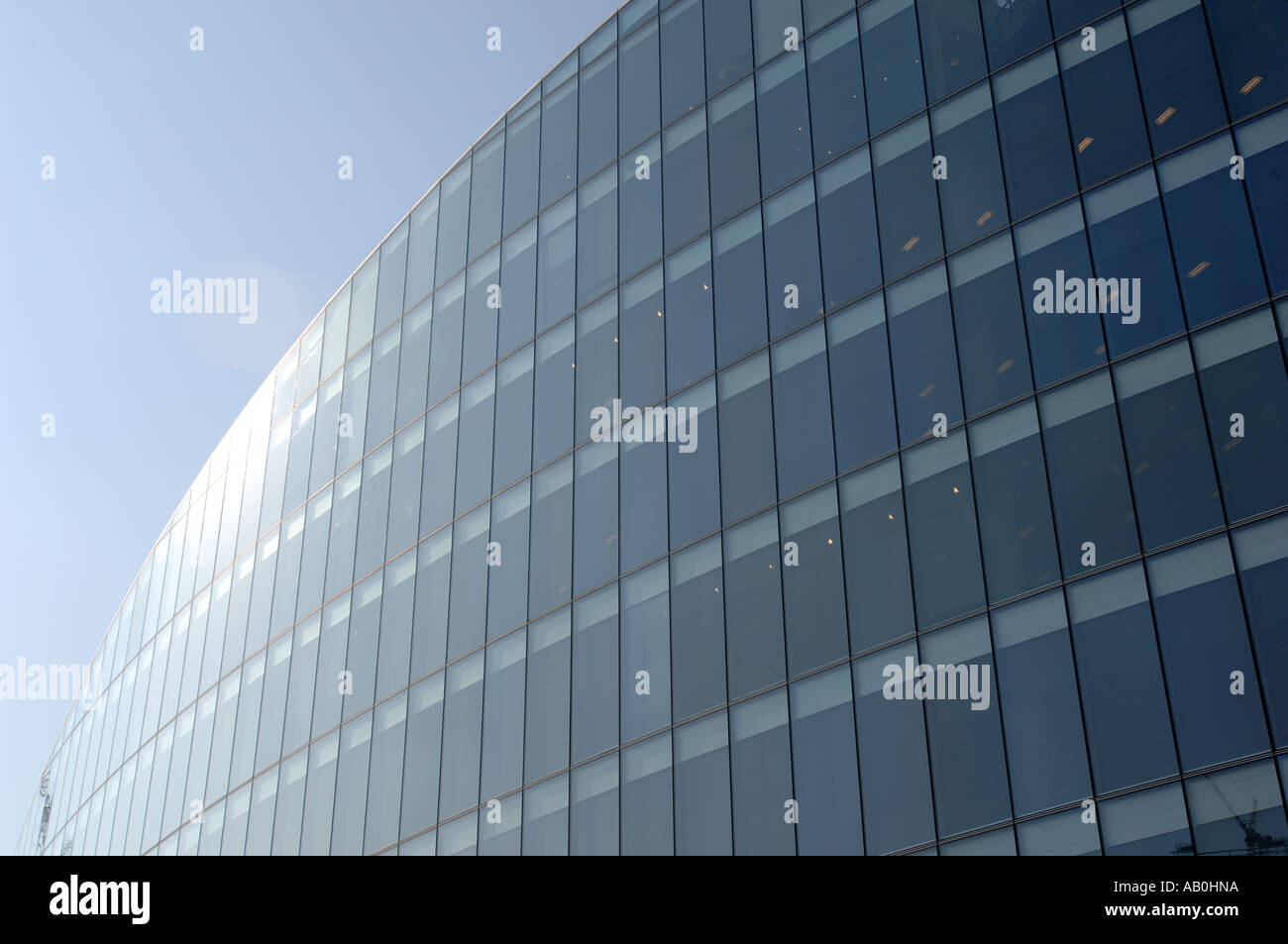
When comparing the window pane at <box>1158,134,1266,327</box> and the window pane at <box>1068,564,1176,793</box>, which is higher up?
the window pane at <box>1158,134,1266,327</box>

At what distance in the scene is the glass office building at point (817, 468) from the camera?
874 inches

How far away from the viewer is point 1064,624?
22.6 meters

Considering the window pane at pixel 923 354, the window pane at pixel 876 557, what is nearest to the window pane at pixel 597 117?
the window pane at pixel 923 354

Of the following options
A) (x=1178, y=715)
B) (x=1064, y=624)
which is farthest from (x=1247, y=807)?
(x=1064, y=624)

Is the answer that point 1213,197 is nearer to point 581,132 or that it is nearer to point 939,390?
point 939,390

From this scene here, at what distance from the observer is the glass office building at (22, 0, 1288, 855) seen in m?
22.2

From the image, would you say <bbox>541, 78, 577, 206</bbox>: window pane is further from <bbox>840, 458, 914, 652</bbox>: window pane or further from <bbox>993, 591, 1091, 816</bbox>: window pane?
<bbox>993, 591, 1091, 816</bbox>: window pane

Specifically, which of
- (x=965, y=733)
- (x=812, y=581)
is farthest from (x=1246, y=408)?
(x=812, y=581)

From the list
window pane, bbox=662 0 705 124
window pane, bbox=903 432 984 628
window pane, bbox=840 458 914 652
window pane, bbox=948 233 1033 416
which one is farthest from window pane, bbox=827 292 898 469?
window pane, bbox=662 0 705 124

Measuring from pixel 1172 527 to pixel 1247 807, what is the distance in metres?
4.46

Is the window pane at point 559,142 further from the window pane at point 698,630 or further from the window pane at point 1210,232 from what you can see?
the window pane at point 1210,232

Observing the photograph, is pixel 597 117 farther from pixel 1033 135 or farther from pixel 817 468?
pixel 817 468

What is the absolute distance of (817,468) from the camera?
90.5 ft

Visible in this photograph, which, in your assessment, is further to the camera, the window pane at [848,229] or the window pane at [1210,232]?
the window pane at [848,229]
